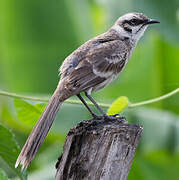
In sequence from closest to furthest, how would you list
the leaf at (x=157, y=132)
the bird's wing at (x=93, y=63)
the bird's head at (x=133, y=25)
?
the bird's wing at (x=93, y=63) → the bird's head at (x=133, y=25) → the leaf at (x=157, y=132)

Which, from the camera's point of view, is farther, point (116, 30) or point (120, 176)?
point (116, 30)

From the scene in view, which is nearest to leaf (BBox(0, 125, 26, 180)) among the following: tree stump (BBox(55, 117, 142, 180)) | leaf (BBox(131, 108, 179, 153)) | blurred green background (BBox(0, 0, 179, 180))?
tree stump (BBox(55, 117, 142, 180))

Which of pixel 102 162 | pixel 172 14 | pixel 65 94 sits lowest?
pixel 172 14

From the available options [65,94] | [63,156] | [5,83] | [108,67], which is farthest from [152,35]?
[63,156]

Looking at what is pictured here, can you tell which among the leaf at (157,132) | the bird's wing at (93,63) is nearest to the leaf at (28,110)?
the bird's wing at (93,63)

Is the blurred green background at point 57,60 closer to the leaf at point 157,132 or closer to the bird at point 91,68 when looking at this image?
the leaf at point 157,132

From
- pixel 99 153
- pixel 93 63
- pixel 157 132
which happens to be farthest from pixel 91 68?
pixel 157 132

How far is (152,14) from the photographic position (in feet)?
22.9

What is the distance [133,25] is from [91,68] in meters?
1.07

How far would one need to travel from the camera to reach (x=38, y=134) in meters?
3.85

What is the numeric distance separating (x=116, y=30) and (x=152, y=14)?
5.08ft

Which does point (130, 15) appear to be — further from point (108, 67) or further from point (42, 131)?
point (42, 131)

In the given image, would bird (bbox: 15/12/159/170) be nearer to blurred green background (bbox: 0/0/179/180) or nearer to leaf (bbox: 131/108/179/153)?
leaf (bbox: 131/108/179/153)

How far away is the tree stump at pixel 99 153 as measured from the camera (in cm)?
365
